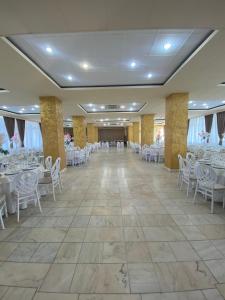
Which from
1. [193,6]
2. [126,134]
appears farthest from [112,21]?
[126,134]

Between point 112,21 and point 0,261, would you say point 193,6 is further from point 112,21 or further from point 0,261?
point 0,261

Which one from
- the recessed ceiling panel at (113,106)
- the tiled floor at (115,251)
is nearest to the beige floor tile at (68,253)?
the tiled floor at (115,251)

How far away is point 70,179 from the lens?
645cm

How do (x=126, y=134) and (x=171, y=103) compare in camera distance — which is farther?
(x=126, y=134)

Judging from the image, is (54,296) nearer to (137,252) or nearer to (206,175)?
(137,252)

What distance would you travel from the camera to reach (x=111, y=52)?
12.7 ft

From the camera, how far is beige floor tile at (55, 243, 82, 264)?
87.3 inches

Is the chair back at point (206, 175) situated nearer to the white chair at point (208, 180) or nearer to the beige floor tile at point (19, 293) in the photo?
the white chair at point (208, 180)

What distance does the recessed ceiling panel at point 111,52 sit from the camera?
324 centimetres

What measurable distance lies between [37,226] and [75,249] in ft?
3.40

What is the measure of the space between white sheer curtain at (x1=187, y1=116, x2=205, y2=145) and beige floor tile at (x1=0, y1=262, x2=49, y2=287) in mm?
15418

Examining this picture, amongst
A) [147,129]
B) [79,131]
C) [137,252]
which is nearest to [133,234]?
[137,252]

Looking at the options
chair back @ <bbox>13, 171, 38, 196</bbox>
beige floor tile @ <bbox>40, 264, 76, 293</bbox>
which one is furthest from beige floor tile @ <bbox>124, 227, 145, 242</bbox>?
chair back @ <bbox>13, 171, 38, 196</bbox>

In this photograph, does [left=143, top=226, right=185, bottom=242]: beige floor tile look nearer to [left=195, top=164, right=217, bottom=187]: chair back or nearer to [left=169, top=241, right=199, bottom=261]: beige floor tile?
[left=169, top=241, right=199, bottom=261]: beige floor tile
